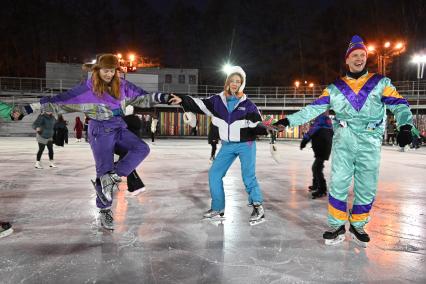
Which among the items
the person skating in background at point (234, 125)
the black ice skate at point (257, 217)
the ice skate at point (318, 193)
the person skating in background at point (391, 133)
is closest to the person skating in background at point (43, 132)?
the person skating in background at point (234, 125)

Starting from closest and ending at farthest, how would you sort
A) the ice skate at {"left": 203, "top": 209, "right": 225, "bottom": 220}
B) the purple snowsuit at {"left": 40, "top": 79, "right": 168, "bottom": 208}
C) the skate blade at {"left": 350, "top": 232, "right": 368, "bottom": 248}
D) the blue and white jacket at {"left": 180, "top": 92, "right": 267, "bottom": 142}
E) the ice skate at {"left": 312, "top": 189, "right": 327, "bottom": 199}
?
the skate blade at {"left": 350, "top": 232, "right": 368, "bottom": 248} → the purple snowsuit at {"left": 40, "top": 79, "right": 168, "bottom": 208} → the blue and white jacket at {"left": 180, "top": 92, "right": 267, "bottom": 142} → the ice skate at {"left": 203, "top": 209, "right": 225, "bottom": 220} → the ice skate at {"left": 312, "top": 189, "right": 327, "bottom": 199}

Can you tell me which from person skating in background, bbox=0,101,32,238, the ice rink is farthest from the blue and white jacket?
person skating in background, bbox=0,101,32,238

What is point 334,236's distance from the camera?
3.66 meters

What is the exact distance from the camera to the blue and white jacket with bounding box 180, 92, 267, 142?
168 inches

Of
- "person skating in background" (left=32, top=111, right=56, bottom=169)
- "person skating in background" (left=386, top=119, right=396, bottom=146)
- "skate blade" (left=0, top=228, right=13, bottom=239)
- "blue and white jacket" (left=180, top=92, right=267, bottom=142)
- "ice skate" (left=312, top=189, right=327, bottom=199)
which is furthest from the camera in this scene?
"person skating in background" (left=386, top=119, right=396, bottom=146)

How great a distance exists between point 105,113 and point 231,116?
127 centimetres

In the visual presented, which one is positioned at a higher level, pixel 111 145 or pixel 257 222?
pixel 111 145

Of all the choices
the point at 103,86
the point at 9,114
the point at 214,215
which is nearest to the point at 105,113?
the point at 103,86

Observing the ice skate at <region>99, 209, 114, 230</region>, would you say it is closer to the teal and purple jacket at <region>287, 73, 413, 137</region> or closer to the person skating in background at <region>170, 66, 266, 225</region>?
the person skating in background at <region>170, 66, 266, 225</region>

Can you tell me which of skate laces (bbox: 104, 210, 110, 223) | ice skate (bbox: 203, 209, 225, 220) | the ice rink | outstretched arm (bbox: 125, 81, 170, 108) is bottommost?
the ice rink

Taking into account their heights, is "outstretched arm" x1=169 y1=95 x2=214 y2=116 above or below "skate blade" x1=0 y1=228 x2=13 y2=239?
above

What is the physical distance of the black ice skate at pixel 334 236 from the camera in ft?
11.9

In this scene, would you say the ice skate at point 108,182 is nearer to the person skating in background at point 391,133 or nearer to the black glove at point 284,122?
the black glove at point 284,122

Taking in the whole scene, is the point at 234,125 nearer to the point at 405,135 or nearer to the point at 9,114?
the point at 405,135
